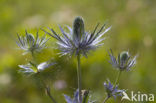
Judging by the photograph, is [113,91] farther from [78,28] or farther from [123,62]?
[78,28]

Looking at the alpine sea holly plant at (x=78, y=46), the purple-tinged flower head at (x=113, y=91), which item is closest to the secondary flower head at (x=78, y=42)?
the alpine sea holly plant at (x=78, y=46)

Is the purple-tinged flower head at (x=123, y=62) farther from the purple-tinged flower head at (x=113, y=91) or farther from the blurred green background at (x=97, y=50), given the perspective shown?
the blurred green background at (x=97, y=50)

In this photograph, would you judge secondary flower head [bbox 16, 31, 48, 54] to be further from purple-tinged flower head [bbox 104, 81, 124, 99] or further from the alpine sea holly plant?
purple-tinged flower head [bbox 104, 81, 124, 99]

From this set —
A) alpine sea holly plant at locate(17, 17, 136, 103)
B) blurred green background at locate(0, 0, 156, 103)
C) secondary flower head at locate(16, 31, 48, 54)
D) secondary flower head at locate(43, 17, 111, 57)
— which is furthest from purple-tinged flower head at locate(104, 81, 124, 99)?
blurred green background at locate(0, 0, 156, 103)

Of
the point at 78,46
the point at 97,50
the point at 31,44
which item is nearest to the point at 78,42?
the point at 78,46

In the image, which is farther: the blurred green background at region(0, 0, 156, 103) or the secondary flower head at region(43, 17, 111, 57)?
the blurred green background at region(0, 0, 156, 103)

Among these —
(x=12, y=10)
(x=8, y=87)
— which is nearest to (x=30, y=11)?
(x=12, y=10)

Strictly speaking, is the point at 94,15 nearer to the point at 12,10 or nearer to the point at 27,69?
the point at 12,10
